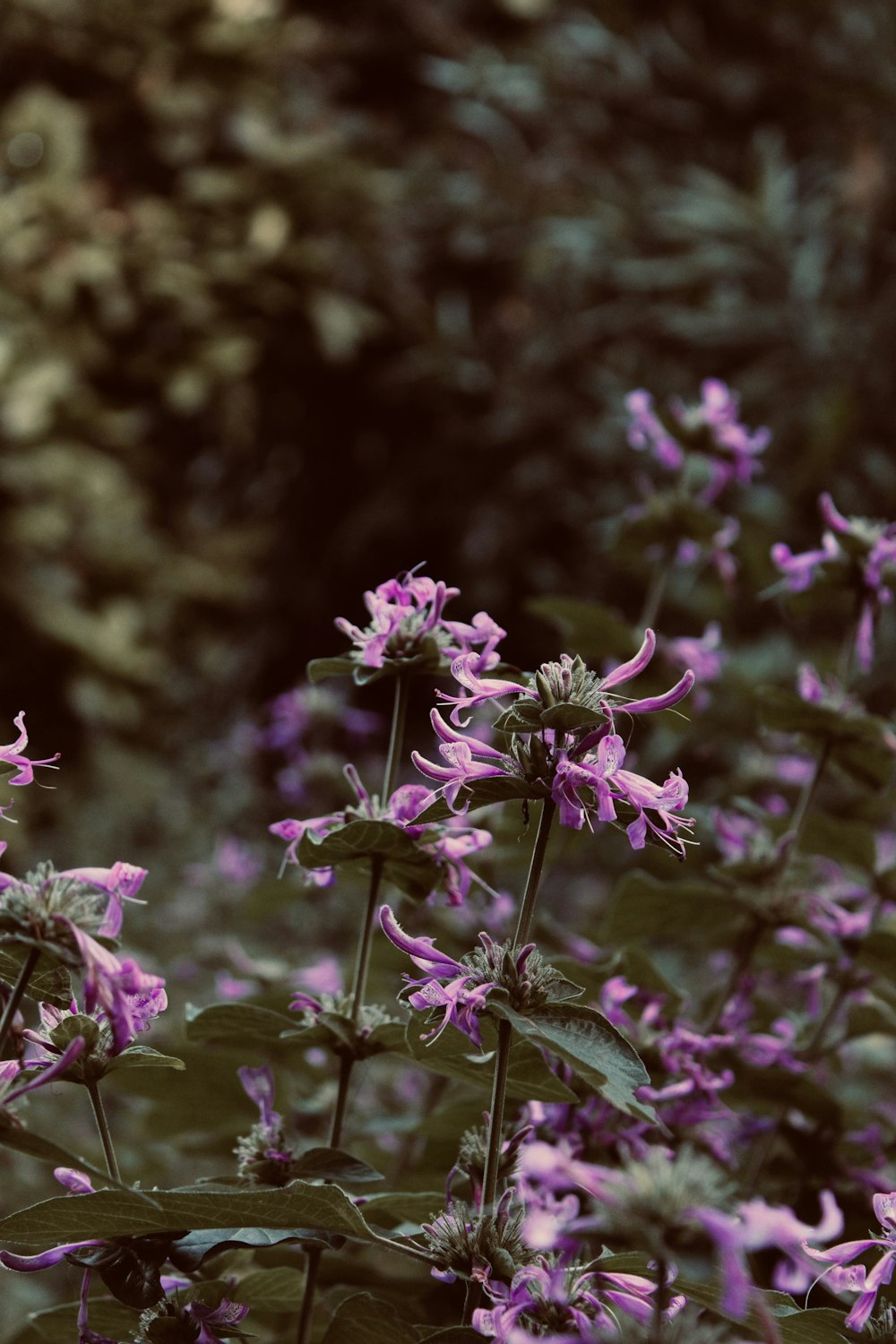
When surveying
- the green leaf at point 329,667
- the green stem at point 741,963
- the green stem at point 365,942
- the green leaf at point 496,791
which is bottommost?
the green stem at point 741,963

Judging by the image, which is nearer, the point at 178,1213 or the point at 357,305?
the point at 178,1213

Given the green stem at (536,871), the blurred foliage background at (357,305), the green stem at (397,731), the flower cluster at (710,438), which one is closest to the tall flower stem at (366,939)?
the green stem at (397,731)

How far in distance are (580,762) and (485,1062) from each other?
0.12m

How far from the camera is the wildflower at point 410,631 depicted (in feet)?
1.69

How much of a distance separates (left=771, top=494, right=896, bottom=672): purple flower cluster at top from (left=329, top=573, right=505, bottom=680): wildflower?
0.24 metres

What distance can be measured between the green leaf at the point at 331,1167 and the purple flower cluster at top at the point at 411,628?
20 centimetres

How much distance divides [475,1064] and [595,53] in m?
3.14

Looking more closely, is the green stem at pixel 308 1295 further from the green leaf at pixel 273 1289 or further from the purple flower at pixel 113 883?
the purple flower at pixel 113 883

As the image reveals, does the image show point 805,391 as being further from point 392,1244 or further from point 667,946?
point 392,1244

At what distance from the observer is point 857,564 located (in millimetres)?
708

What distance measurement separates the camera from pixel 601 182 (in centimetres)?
297

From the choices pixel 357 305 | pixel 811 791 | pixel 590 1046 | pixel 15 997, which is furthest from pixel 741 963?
→ pixel 357 305

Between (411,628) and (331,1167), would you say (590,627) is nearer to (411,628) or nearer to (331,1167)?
(411,628)

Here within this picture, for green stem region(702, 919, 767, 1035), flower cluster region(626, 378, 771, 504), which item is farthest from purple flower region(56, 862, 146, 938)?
flower cluster region(626, 378, 771, 504)
